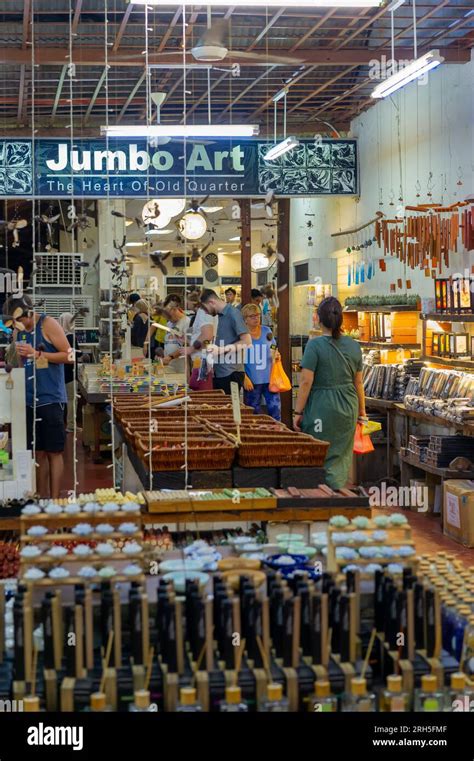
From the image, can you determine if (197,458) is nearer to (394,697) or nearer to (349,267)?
(394,697)

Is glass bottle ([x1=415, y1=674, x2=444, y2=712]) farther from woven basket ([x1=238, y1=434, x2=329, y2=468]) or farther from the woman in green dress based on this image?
the woman in green dress

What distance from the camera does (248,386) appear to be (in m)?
10.8

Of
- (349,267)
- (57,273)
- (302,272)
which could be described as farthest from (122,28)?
(302,272)

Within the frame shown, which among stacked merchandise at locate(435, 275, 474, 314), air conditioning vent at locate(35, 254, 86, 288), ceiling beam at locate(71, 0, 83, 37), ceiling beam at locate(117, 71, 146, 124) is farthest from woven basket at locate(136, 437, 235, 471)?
air conditioning vent at locate(35, 254, 86, 288)

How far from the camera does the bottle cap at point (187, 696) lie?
10.6ft

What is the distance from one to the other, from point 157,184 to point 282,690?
1086cm

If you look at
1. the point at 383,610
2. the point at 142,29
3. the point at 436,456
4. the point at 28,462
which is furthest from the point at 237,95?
the point at 383,610

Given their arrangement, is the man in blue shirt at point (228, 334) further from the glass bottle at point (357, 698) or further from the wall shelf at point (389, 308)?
the glass bottle at point (357, 698)

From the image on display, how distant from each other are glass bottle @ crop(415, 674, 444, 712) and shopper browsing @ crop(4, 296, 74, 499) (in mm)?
4976

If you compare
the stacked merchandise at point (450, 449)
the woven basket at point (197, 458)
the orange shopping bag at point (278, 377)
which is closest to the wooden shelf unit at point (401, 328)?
the orange shopping bag at point (278, 377)

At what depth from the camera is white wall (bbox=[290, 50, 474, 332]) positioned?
10875 millimetres

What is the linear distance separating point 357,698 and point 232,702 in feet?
1.24

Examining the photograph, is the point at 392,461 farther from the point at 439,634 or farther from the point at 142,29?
the point at 439,634

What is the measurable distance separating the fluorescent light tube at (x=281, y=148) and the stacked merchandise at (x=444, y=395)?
2902 millimetres
